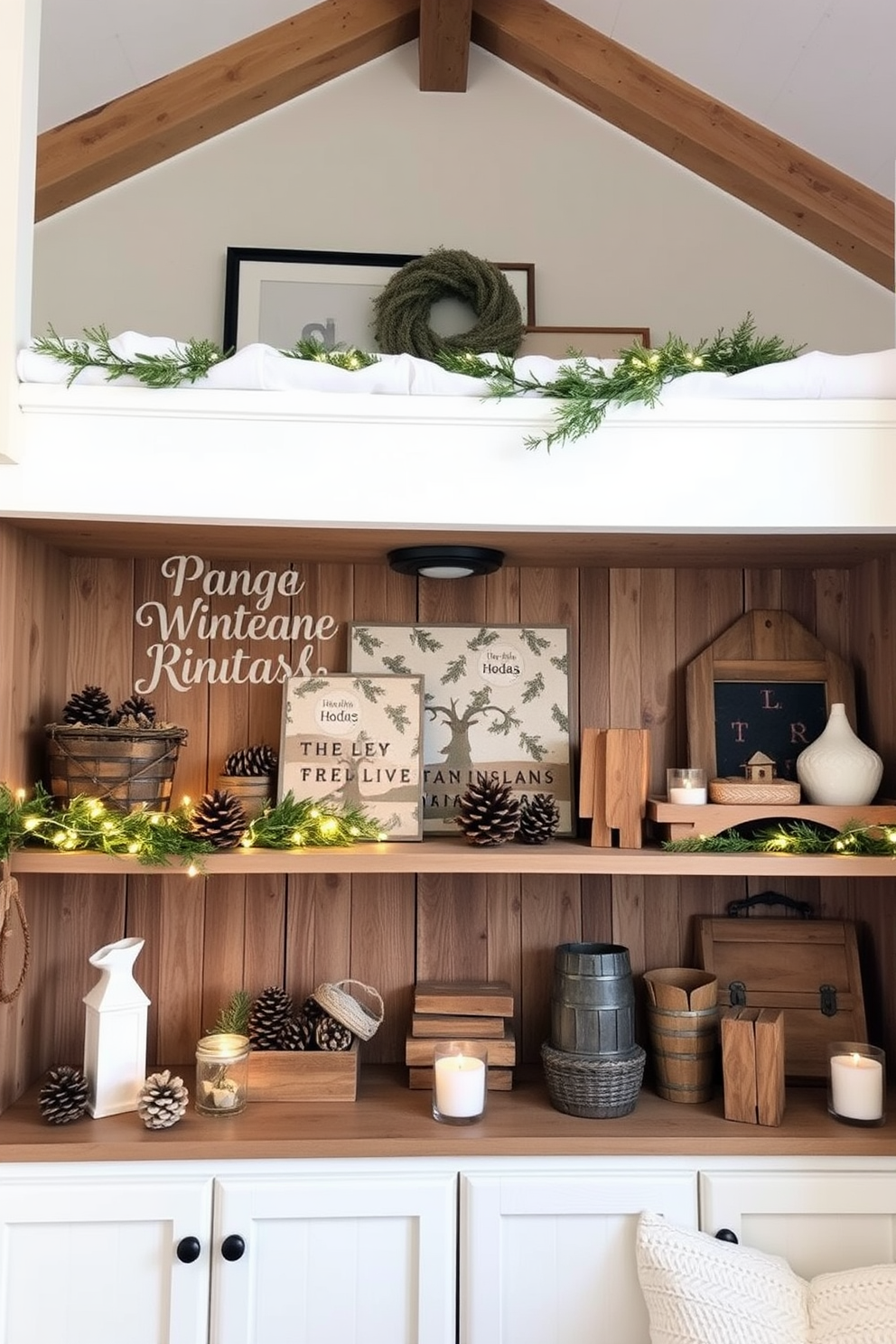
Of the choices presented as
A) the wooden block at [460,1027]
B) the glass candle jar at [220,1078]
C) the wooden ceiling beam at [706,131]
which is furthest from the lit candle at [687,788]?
the wooden ceiling beam at [706,131]

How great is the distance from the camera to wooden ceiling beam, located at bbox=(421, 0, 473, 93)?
2025mm

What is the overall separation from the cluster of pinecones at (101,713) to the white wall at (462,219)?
1.00 metres

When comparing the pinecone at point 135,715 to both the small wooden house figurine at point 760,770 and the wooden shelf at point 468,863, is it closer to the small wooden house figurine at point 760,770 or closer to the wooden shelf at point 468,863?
the wooden shelf at point 468,863

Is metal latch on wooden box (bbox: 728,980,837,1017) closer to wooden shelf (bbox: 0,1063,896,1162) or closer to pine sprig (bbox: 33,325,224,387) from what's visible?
wooden shelf (bbox: 0,1063,896,1162)

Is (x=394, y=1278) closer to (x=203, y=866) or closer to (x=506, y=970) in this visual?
(x=506, y=970)

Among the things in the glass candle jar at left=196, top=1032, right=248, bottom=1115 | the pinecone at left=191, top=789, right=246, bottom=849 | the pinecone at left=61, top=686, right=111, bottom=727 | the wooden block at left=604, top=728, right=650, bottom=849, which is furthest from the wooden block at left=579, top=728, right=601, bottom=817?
the pinecone at left=61, top=686, right=111, bottom=727

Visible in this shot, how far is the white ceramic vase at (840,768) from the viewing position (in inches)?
62.8

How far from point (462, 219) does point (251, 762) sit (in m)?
1.38

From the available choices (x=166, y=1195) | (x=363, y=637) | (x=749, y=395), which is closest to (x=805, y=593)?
(x=749, y=395)

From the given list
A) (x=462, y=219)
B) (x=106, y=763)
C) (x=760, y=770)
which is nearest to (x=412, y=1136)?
(x=106, y=763)

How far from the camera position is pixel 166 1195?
1358 millimetres

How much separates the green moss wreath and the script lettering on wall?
0.62 m

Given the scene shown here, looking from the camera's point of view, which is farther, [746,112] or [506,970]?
[746,112]

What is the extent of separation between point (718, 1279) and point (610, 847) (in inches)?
23.7
